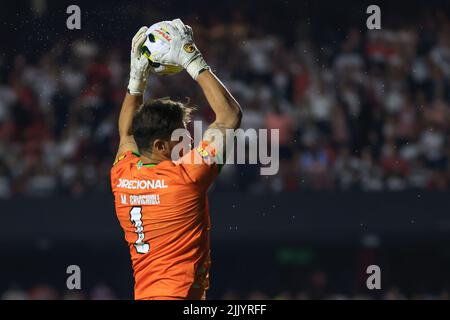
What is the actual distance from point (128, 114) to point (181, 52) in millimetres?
616

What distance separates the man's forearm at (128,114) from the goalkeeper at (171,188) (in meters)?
0.36

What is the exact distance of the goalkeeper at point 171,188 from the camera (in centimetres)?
490

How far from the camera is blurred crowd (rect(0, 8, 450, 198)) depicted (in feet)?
37.9

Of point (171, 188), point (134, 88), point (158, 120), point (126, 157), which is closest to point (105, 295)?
point (134, 88)

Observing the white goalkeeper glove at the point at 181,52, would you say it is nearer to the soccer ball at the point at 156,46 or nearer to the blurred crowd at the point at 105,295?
the soccer ball at the point at 156,46

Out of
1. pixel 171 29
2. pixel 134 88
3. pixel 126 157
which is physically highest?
pixel 171 29

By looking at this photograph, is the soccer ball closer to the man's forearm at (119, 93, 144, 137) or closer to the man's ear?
the man's forearm at (119, 93, 144, 137)

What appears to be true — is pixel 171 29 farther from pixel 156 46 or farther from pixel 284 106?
pixel 284 106

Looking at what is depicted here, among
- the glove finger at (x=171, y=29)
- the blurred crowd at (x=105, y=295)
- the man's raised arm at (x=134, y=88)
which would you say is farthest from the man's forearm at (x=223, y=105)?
the blurred crowd at (x=105, y=295)

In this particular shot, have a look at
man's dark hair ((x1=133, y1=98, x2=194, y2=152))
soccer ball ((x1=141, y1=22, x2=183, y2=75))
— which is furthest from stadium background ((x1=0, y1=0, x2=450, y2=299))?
man's dark hair ((x1=133, y1=98, x2=194, y2=152))

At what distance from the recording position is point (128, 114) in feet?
18.2

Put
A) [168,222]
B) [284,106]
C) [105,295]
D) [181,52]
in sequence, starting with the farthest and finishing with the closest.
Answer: [284,106]
[105,295]
[181,52]
[168,222]

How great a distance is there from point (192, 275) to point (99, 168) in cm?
665

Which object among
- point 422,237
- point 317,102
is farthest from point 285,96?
point 422,237
